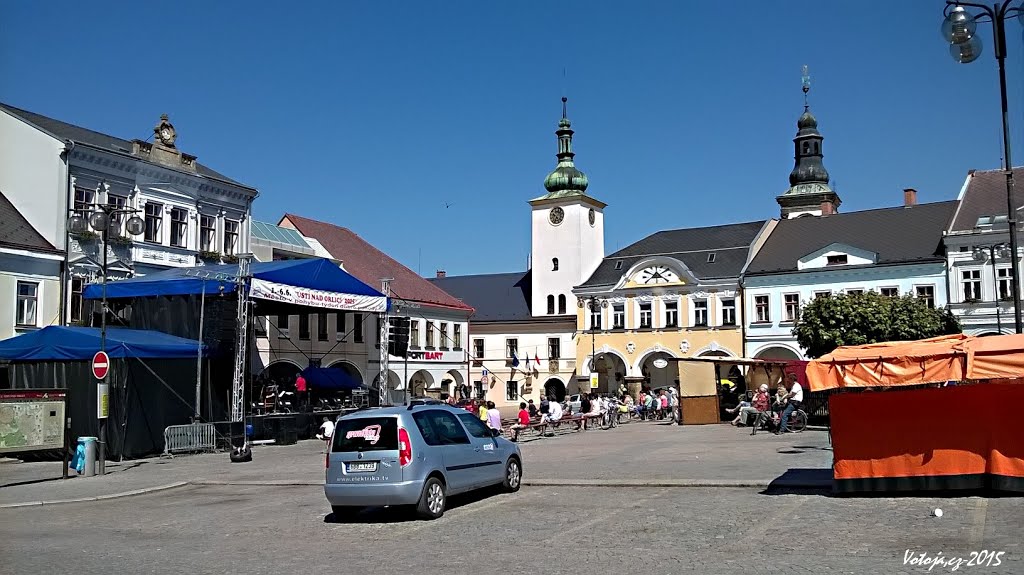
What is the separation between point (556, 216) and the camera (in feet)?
246

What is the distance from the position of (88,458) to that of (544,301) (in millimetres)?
52850

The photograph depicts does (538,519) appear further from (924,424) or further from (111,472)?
(111,472)

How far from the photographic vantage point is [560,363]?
69000 mm

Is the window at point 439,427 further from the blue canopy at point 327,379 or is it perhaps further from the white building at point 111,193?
the blue canopy at point 327,379

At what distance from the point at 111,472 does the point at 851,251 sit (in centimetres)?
4381

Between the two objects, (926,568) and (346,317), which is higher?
(346,317)

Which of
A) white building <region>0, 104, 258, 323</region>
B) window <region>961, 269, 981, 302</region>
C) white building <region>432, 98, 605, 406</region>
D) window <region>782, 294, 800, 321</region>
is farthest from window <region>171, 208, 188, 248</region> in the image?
window <region>961, 269, 981, 302</region>

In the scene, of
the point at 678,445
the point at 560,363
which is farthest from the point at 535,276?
the point at 678,445

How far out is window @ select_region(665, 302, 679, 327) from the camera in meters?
62.2

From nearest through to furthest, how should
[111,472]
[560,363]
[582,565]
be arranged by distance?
[582,565]
[111,472]
[560,363]

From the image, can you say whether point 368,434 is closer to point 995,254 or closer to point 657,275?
point 995,254

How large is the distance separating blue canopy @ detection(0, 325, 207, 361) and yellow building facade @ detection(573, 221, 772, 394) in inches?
1275

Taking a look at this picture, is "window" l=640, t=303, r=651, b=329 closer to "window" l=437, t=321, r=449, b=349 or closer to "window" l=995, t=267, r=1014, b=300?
"window" l=437, t=321, r=449, b=349

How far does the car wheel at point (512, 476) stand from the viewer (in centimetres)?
1592
